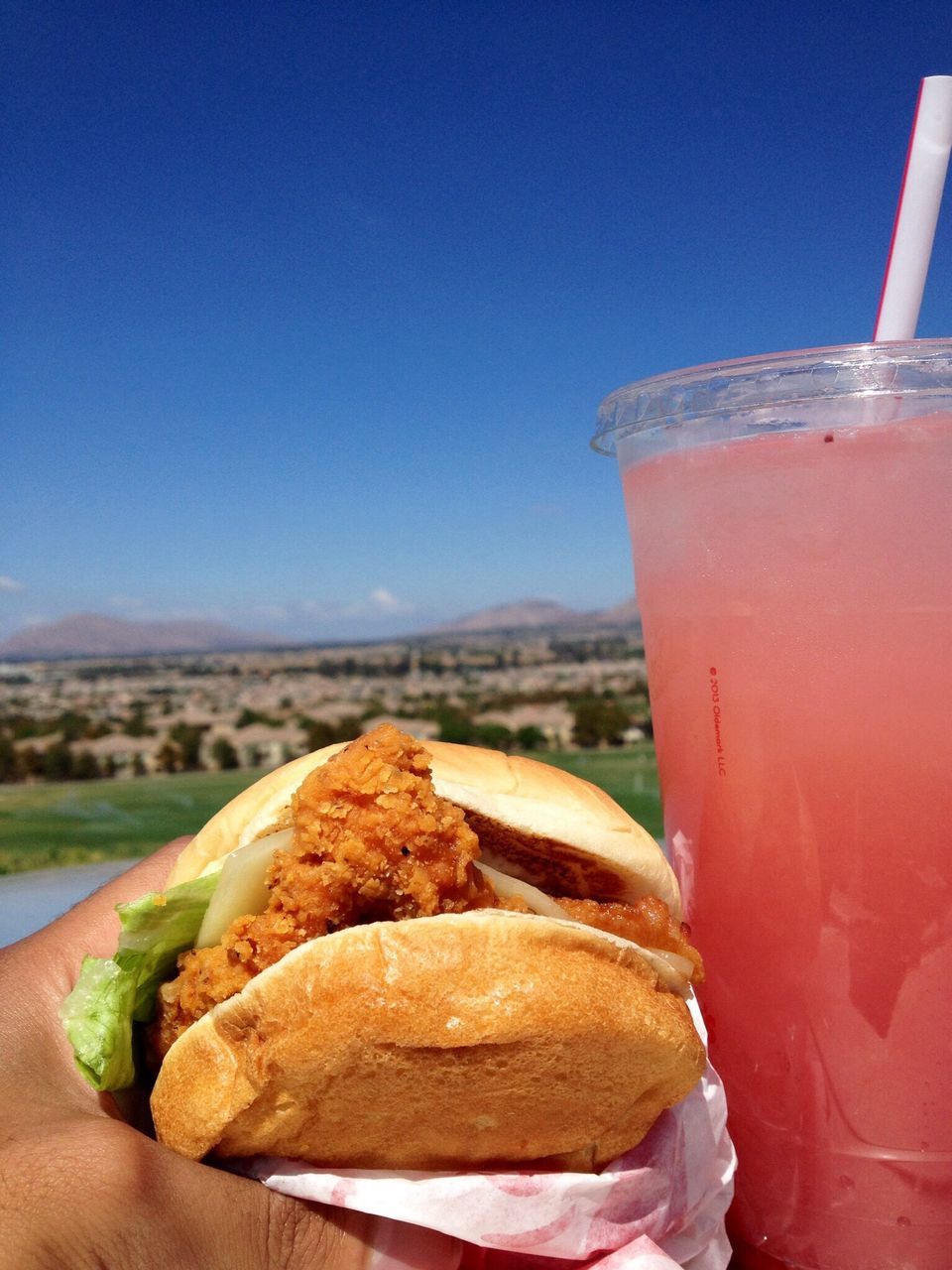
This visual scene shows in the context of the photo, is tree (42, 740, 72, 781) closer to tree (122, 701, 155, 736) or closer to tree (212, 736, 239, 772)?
tree (212, 736, 239, 772)

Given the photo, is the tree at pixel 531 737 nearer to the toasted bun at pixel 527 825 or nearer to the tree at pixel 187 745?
the tree at pixel 187 745

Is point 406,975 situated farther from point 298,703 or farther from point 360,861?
point 298,703

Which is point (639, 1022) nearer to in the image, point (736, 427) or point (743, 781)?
point (743, 781)

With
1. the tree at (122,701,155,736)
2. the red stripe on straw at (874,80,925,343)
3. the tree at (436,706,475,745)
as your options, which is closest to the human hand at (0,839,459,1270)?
the tree at (436,706,475,745)

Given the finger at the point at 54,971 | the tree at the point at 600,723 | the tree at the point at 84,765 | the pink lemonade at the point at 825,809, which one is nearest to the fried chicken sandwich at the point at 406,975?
the finger at the point at 54,971

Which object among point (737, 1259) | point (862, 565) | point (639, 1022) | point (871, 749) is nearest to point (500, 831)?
point (639, 1022)
